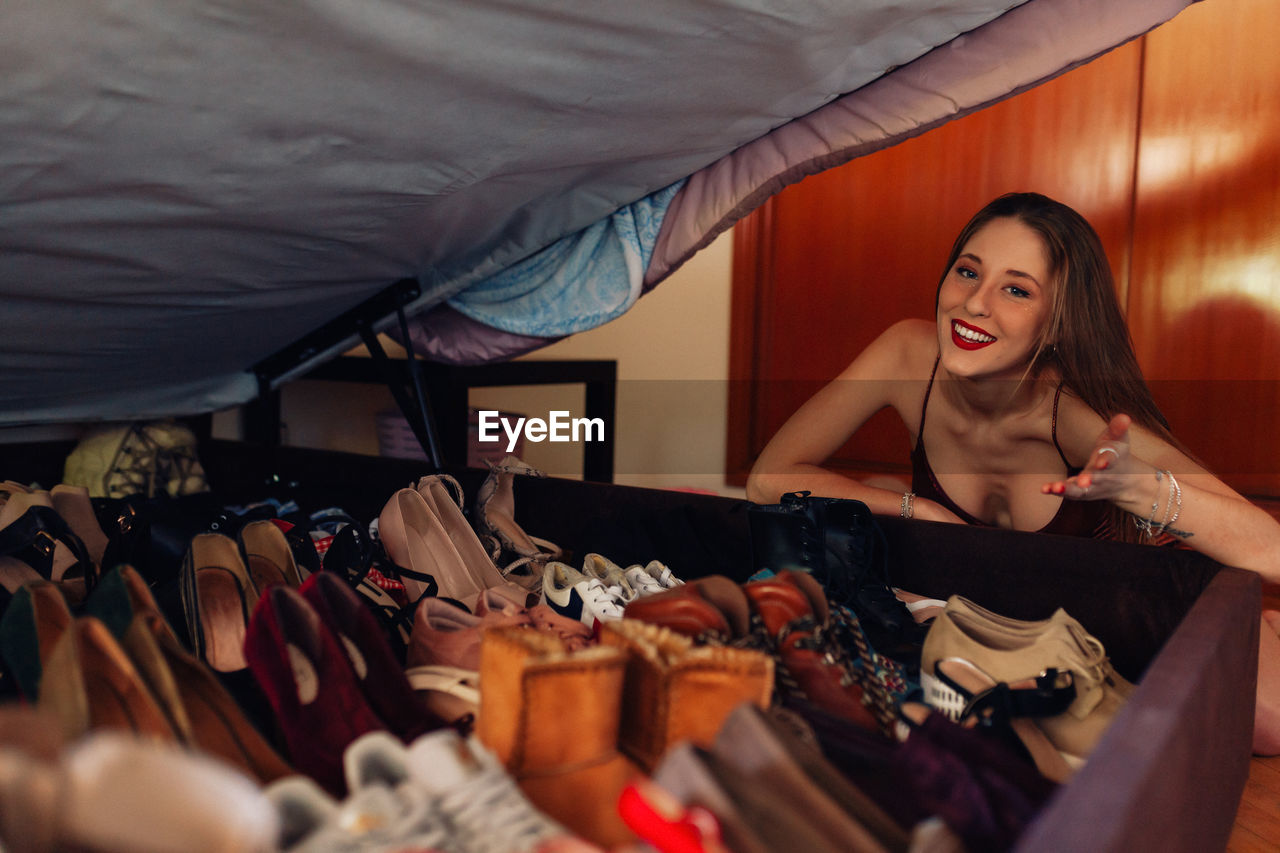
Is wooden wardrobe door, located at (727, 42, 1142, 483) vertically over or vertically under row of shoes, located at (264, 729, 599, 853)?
over

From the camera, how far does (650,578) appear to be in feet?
3.41

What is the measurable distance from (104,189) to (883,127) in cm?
87

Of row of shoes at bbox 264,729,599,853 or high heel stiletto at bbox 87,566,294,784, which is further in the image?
high heel stiletto at bbox 87,566,294,784

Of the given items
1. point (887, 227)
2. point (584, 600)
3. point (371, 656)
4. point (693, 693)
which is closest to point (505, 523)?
point (584, 600)

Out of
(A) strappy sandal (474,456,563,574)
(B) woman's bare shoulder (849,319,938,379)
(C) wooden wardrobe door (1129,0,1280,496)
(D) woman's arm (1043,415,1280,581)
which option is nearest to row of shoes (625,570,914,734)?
(D) woman's arm (1043,415,1280,581)

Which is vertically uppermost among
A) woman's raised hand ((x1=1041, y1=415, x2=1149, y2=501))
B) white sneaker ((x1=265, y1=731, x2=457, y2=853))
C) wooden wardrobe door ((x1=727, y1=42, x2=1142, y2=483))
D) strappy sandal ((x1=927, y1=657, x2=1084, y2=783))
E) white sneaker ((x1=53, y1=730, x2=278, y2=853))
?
wooden wardrobe door ((x1=727, y1=42, x2=1142, y2=483))

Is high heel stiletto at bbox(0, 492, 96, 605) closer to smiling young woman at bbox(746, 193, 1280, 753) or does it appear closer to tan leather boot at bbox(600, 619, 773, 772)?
tan leather boot at bbox(600, 619, 773, 772)

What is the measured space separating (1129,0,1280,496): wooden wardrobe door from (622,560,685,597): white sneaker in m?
2.09

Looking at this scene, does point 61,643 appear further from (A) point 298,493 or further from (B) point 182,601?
(A) point 298,493

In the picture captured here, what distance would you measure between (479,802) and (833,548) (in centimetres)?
70

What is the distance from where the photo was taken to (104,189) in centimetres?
84

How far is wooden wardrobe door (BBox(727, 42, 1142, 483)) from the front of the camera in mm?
2527

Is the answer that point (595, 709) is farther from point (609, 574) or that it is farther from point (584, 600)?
point (609, 574)

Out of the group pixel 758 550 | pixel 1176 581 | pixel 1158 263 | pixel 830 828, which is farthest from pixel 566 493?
pixel 1158 263
